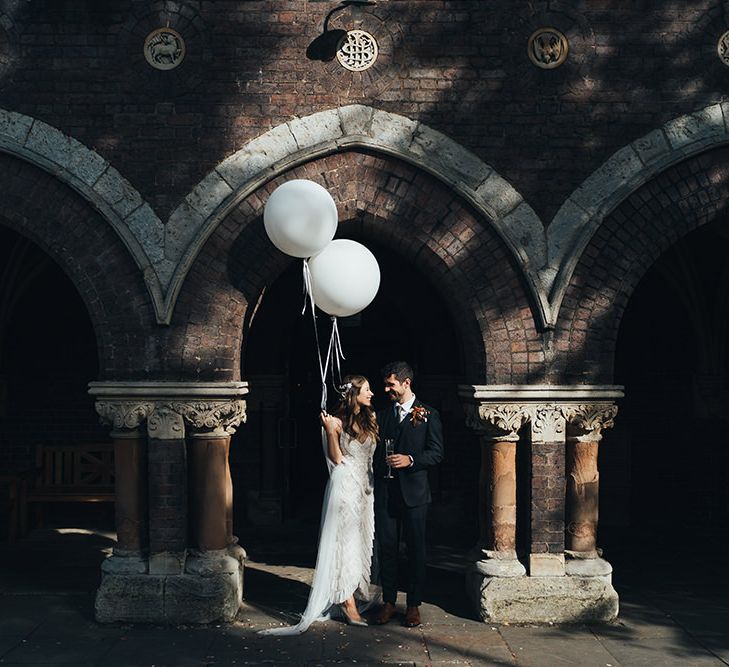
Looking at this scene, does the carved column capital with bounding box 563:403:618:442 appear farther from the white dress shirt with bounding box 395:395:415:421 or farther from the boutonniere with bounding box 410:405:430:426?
the white dress shirt with bounding box 395:395:415:421

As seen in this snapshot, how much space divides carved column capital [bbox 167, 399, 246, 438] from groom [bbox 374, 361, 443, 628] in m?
1.19

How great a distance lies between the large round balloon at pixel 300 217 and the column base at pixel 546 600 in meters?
2.88

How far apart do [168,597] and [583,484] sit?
324 cm

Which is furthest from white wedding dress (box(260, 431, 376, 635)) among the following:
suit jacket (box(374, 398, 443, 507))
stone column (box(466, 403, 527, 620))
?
stone column (box(466, 403, 527, 620))

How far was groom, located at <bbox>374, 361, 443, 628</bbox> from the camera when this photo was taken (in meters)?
7.29

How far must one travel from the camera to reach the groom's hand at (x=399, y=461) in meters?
7.14

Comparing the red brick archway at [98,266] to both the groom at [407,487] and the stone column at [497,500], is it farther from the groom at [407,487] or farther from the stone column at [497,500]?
the stone column at [497,500]

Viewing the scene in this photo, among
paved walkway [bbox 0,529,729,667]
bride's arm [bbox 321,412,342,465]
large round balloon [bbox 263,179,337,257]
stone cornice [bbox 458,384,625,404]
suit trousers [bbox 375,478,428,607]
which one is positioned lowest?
paved walkway [bbox 0,529,729,667]

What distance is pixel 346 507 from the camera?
7316 millimetres

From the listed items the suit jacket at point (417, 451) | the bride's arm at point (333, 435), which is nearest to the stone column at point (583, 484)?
the suit jacket at point (417, 451)

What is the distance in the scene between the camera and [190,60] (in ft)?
24.9

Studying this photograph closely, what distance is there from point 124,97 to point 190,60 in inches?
22.6

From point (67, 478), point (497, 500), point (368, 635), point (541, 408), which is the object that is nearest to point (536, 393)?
point (541, 408)

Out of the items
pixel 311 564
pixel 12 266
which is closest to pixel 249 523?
pixel 311 564
